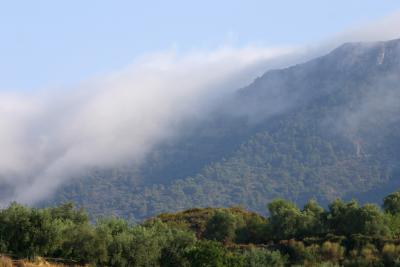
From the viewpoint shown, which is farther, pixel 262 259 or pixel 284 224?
pixel 284 224

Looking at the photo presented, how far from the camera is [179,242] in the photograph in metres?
58.4

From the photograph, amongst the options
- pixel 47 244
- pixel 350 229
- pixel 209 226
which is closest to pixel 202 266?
pixel 47 244

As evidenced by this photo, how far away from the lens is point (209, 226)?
304 feet

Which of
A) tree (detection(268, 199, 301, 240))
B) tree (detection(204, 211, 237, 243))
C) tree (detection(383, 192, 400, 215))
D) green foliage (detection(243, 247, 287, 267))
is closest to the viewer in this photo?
green foliage (detection(243, 247, 287, 267))

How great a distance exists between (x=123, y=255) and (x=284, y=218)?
31.2 m

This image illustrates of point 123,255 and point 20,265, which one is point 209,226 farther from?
point 20,265

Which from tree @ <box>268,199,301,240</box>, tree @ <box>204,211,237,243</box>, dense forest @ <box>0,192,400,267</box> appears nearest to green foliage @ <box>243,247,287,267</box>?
dense forest @ <box>0,192,400,267</box>

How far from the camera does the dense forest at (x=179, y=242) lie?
5206cm

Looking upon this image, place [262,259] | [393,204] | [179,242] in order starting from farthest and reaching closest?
[393,204], [179,242], [262,259]

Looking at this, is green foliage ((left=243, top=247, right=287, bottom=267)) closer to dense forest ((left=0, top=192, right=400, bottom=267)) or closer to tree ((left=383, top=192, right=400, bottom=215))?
dense forest ((left=0, top=192, right=400, bottom=267))

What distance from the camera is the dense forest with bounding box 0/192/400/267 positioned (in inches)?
2050

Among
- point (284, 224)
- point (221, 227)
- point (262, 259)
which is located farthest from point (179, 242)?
point (221, 227)

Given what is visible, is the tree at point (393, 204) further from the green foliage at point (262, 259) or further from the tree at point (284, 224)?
the green foliage at point (262, 259)

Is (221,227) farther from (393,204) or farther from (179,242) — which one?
(179,242)
